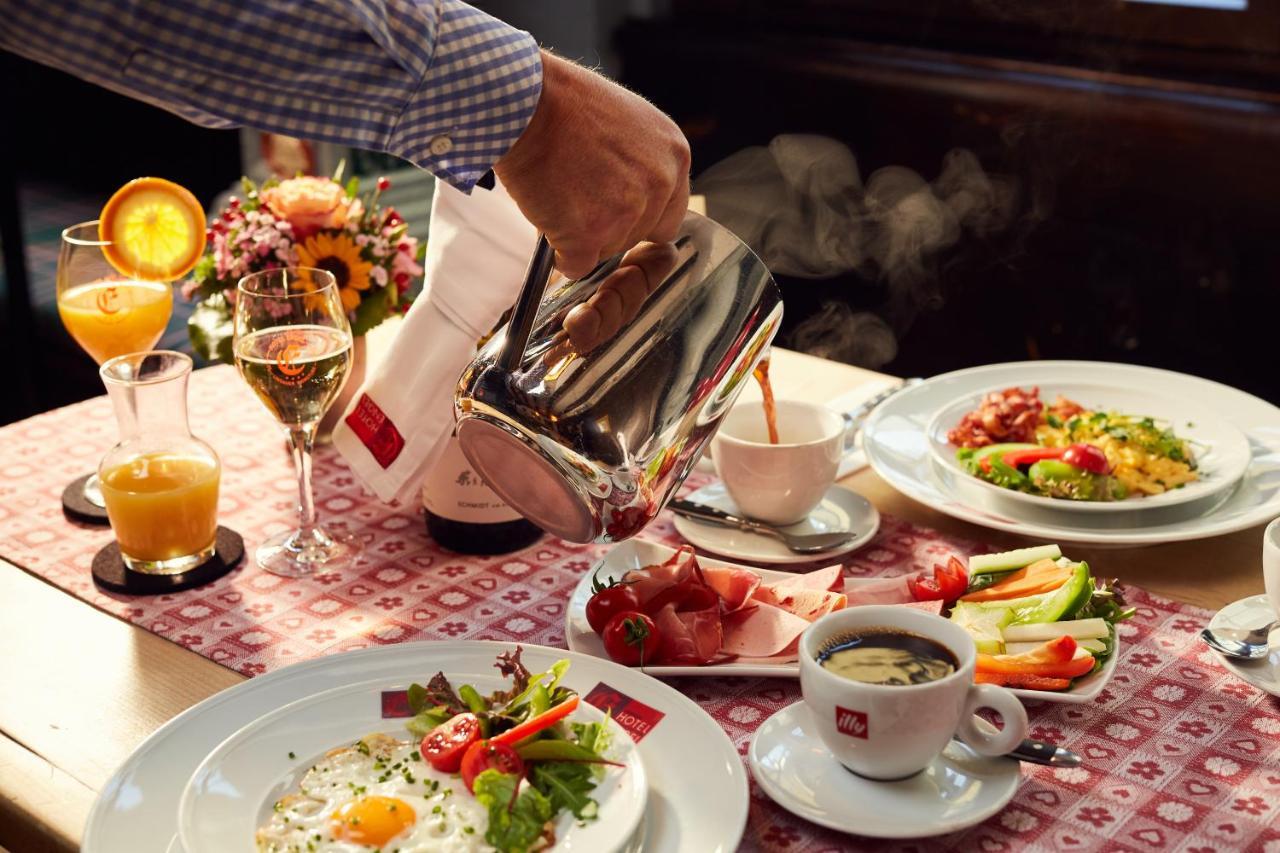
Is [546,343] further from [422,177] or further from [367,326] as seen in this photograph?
[422,177]

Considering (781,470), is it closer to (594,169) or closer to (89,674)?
(594,169)

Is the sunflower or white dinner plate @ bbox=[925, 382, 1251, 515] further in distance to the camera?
the sunflower

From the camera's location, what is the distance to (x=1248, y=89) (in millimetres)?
2750

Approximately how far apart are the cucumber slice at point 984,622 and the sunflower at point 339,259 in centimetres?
79

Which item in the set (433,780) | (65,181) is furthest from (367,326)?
(65,181)

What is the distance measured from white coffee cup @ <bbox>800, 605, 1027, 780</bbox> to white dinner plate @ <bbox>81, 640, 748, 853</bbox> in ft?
0.25

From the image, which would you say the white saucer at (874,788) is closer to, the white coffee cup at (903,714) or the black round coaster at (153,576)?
the white coffee cup at (903,714)

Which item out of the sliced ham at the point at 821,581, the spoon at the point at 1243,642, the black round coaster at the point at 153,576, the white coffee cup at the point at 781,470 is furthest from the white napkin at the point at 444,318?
the spoon at the point at 1243,642

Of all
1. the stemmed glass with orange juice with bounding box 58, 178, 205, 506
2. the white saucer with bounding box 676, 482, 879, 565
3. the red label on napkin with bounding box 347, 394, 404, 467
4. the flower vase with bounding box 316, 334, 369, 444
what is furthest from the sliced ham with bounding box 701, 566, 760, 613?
the stemmed glass with orange juice with bounding box 58, 178, 205, 506

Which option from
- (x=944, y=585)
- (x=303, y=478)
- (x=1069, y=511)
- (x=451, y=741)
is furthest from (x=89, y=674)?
(x=1069, y=511)

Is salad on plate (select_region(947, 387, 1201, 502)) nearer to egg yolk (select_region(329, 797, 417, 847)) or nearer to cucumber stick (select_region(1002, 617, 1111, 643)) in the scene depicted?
cucumber stick (select_region(1002, 617, 1111, 643))

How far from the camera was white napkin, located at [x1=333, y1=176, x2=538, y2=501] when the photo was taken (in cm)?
128

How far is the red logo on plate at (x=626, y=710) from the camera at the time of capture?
3.10ft

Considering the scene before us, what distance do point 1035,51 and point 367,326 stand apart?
2163mm
